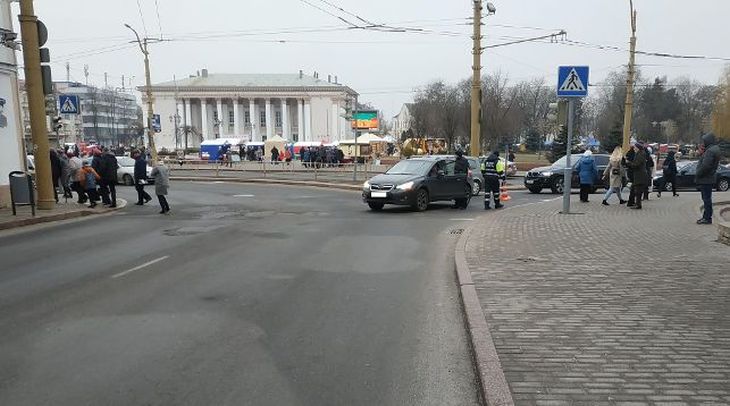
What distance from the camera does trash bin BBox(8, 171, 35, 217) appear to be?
14.6m

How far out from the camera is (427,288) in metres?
7.50

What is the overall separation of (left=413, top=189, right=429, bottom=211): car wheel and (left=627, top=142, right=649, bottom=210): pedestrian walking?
5.50 m

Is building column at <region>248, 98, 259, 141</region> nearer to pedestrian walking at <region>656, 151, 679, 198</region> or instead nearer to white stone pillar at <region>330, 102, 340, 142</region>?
white stone pillar at <region>330, 102, 340, 142</region>

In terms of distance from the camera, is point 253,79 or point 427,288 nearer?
point 427,288

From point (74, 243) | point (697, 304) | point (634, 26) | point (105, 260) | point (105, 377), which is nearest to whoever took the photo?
point (105, 377)

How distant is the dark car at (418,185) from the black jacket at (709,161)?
7364mm

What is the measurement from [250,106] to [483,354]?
121 meters

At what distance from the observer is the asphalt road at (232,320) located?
4301 millimetres

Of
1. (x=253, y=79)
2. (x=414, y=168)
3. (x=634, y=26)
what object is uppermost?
(x=253, y=79)

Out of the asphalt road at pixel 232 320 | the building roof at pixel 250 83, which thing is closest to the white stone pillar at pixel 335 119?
the building roof at pixel 250 83

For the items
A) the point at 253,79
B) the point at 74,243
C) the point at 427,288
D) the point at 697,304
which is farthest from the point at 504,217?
the point at 253,79

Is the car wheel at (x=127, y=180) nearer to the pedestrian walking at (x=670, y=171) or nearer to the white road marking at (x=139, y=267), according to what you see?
the white road marking at (x=139, y=267)

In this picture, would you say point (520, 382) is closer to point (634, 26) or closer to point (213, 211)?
point (213, 211)

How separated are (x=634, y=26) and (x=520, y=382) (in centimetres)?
2627
